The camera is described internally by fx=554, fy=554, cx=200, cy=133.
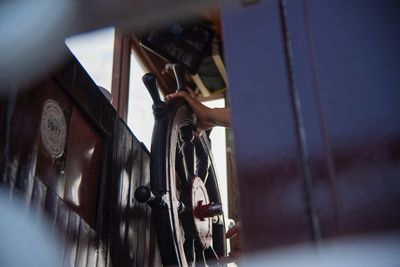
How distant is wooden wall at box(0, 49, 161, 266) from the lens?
3.74 feet

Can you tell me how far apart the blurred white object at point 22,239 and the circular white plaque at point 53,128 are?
0.19 m

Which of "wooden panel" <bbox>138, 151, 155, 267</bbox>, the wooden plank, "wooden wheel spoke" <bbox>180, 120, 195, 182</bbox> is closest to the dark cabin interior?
"wooden panel" <bbox>138, 151, 155, 267</bbox>

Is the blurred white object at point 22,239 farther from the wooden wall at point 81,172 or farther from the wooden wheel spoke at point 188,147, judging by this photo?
the wooden wheel spoke at point 188,147

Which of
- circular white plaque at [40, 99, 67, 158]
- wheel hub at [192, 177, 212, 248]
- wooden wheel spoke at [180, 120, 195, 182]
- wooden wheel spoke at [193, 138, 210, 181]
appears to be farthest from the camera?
wooden wheel spoke at [193, 138, 210, 181]

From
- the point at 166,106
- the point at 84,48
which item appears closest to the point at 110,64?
the point at 84,48

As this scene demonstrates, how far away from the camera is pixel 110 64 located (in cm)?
266

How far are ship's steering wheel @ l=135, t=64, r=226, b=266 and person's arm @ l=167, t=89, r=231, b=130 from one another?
2 cm

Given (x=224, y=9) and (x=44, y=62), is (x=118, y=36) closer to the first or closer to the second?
(x=44, y=62)

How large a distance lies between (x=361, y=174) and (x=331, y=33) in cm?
22

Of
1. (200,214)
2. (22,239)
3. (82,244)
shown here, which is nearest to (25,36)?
(22,239)

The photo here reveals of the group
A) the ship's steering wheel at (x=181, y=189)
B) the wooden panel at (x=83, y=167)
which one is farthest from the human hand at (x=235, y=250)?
the wooden panel at (x=83, y=167)

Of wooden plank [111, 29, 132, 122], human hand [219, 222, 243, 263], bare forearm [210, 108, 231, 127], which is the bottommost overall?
human hand [219, 222, 243, 263]

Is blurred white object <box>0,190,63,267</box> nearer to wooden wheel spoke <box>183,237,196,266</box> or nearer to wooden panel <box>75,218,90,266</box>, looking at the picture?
Result: wooden panel <box>75,218,90,266</box>

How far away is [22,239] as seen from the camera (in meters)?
1.10
